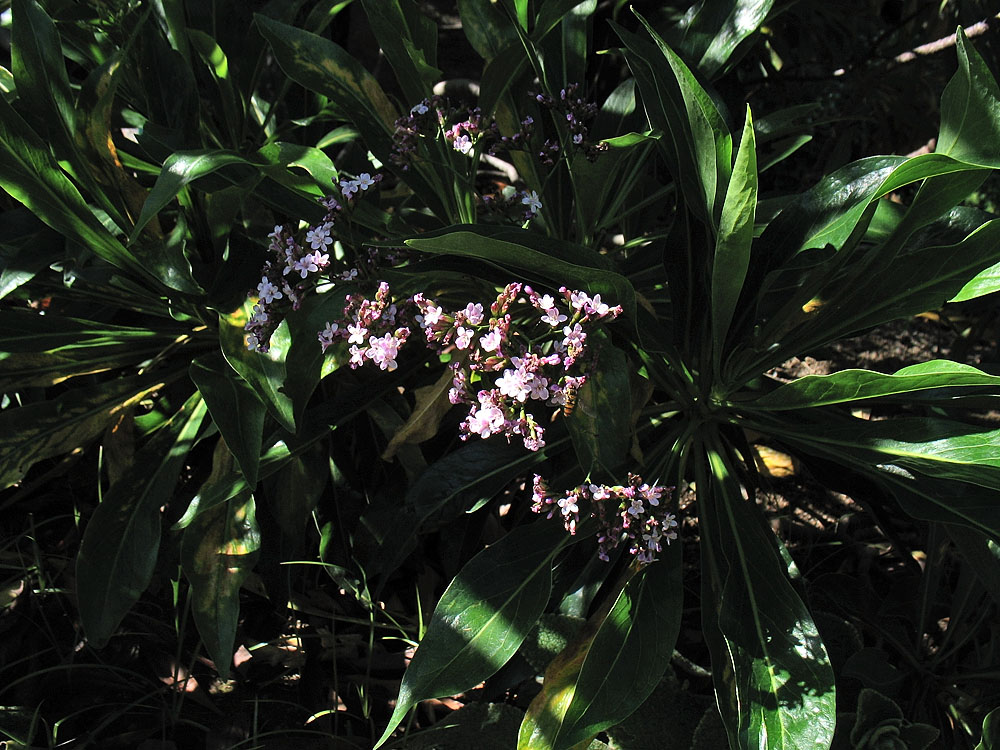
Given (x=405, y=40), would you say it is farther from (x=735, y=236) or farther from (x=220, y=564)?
(x=220, y=564)

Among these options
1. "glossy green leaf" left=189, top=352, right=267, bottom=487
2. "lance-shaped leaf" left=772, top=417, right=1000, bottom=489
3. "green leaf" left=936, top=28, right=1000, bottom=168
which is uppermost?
"green leaf" left=936, top=28, right=1000, bottom=168

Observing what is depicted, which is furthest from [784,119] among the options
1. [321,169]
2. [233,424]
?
[233,424]

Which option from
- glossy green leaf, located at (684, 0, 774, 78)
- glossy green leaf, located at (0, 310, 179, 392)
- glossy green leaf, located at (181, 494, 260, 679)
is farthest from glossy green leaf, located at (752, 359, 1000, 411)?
glossy green leaf, located at (0, 310, 179, 392)

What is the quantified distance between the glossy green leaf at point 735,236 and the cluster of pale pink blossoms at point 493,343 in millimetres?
189

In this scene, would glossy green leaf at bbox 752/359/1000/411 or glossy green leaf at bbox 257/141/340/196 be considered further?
glossy green leaf at bbox 257/141/340/196

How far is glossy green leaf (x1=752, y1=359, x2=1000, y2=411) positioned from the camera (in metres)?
1.12

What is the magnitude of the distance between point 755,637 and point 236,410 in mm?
882

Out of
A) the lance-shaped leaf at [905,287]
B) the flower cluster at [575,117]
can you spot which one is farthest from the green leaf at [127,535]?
the lance-shaped leaf at [905,287]

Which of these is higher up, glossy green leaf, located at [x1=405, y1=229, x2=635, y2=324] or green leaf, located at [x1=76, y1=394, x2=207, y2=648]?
glossy green leaf, located at [x1=405, y1=229, x2=635, y2=324]

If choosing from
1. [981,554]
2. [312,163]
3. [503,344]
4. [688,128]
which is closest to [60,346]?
[312,163]

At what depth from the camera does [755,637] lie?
1278 millimetres

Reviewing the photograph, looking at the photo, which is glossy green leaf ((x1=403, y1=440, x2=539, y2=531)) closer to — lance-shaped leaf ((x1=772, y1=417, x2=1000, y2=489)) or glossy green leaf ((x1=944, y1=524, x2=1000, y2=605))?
lance-shaped leaf ((x1=772, y1=417, x2=1000, y2=489))

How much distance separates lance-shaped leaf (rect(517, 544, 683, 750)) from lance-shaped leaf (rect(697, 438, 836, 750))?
76 millimetres

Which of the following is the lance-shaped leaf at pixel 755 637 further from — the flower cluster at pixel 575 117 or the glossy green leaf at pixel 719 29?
the glossy green leaf at pixel 719 29
